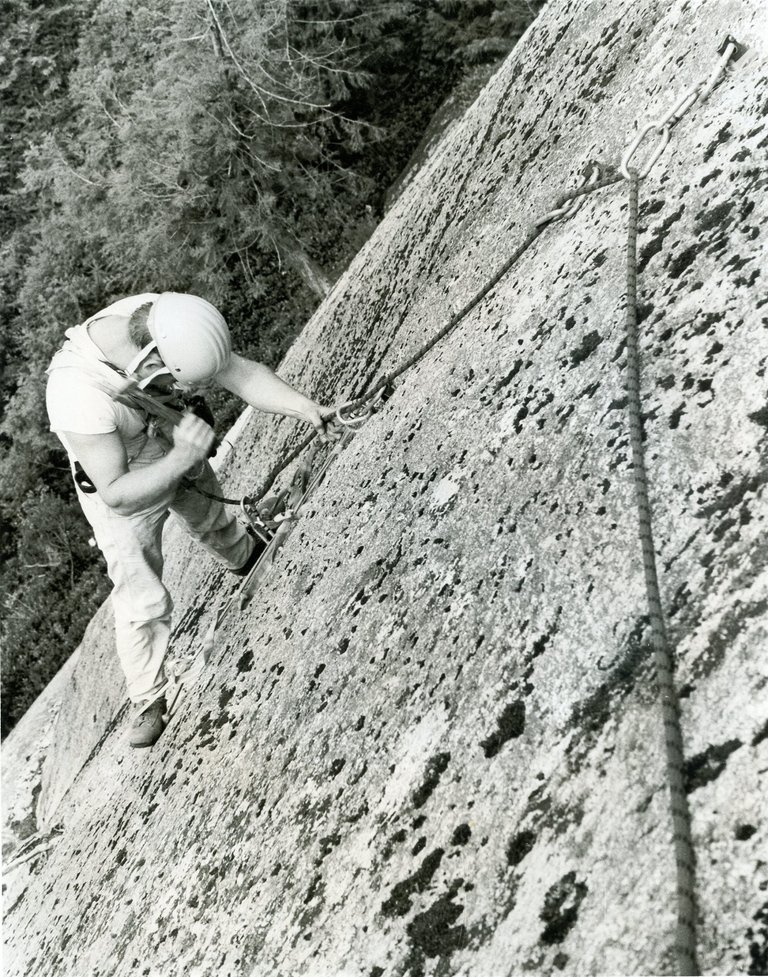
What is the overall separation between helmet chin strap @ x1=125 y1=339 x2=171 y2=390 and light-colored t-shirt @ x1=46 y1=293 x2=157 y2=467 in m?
0.07

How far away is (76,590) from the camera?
11.8 meters

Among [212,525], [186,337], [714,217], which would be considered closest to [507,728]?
[714,217]

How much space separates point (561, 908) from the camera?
162cm

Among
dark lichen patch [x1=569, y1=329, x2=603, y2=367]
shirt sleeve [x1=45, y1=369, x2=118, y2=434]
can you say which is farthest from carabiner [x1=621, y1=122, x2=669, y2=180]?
shirt sleeve [x1=45, y1=369, x2=118, y2=434]

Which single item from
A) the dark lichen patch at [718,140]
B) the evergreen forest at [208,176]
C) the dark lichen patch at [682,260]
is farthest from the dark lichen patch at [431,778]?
the evergreen forest at [208,176]

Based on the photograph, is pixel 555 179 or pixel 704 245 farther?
pixel 555 179

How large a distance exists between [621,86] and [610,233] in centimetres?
101

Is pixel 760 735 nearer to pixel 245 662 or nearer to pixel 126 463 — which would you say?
pixel 245 662

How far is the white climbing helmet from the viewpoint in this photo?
123 inches

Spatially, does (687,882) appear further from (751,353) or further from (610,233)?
(610,233)

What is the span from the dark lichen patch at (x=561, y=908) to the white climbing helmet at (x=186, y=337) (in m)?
2.34

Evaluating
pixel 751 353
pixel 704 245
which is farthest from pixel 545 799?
pixel 704 245

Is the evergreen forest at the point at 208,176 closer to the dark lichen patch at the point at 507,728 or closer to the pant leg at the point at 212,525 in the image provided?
the pant leg at the point at 212,525

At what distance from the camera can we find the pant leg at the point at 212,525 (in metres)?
4.16
